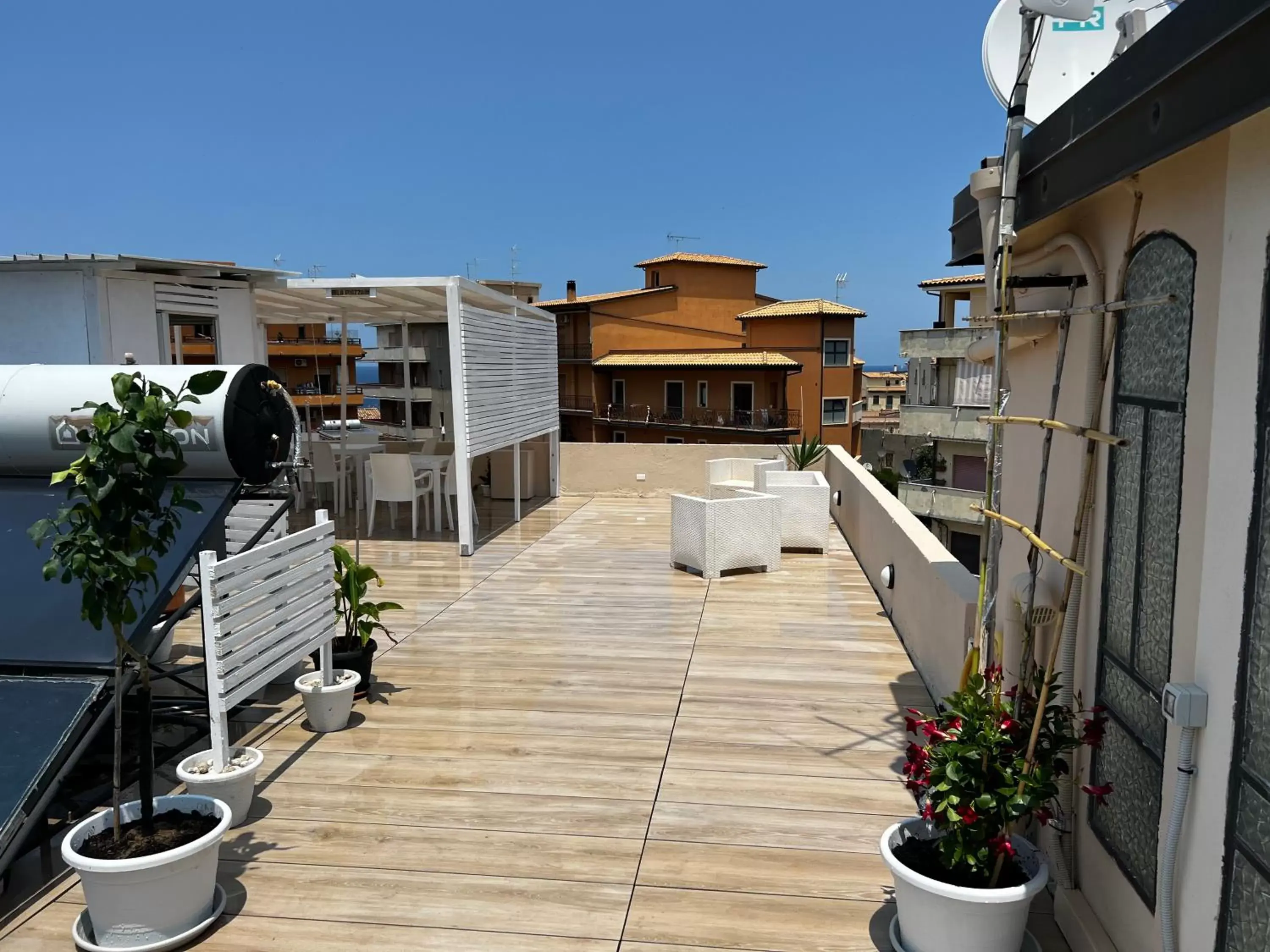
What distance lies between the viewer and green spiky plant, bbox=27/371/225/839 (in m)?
2.88

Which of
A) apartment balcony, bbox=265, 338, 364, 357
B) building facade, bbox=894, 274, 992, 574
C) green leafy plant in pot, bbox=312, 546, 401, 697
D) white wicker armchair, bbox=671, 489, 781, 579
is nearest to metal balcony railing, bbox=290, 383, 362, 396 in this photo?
apartment balcony, bbox=265, 338, 364, 357

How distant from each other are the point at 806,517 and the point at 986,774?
7.34 m

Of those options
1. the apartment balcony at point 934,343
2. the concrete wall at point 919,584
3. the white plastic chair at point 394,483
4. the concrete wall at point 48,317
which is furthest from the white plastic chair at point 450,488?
the apartment balcony at point 934,343

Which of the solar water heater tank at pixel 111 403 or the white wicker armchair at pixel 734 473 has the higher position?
the solar water heater tank at pixel 111 403

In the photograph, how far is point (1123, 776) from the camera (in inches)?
105

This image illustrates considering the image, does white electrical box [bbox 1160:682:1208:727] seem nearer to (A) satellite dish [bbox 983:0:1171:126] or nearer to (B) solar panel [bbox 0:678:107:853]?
(A) satellite dish [bbox 983:0:1171:126]

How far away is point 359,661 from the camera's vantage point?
5320mm

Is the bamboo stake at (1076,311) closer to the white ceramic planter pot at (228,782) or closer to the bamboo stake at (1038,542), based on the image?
the bamboo stake at (1038,542)

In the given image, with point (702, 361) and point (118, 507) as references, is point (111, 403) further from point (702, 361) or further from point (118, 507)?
point (702, 361)

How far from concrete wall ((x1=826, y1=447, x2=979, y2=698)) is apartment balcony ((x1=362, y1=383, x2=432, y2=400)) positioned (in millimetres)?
27185

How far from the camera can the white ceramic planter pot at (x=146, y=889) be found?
288 cm

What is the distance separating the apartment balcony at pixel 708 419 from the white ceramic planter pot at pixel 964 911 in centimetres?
3867

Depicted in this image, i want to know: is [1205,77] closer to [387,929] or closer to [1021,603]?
[1021,603]

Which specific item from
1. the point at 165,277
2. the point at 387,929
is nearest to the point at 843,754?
the point at 387,929
